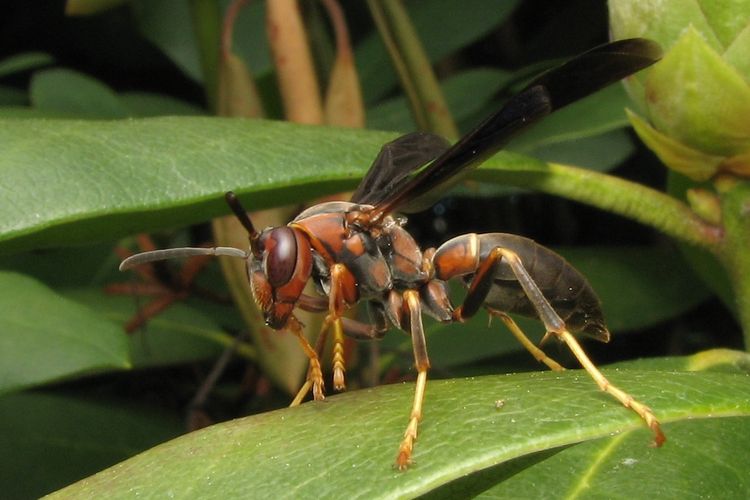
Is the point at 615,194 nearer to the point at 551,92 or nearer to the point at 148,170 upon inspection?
the point at 551,92

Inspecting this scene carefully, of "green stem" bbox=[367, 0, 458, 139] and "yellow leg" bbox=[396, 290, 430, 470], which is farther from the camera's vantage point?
"green stem" bbox=[367, 0, 458, 139]

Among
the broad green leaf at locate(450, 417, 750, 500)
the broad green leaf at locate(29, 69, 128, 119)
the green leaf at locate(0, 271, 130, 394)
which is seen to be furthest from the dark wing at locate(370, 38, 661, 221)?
the broad green leaf at locate(29, 69, 128, 119)

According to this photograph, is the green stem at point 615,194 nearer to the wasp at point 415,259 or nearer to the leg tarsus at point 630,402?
the wasp at point 415,259

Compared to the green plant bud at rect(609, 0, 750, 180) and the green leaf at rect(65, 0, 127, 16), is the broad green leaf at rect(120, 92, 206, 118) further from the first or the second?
the green plant bud at rect(609, 0, 750, 180)

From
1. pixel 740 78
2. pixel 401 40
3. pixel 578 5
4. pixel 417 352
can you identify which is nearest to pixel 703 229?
pixel 740 78

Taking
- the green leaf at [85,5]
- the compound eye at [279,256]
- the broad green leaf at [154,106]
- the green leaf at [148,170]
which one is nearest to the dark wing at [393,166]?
the green leaf at [148,170]

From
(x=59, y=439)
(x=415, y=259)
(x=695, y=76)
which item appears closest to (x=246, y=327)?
(x=59, y=439)
